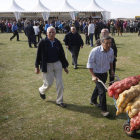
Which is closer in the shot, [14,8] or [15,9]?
[15,9]

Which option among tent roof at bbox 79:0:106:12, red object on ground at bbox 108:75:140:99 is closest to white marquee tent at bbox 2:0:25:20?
tent roof at bbox 79:0:106:12

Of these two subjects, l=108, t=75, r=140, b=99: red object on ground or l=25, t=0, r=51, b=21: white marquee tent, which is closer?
l=108, t=75, r=140, b=99: red object on ground

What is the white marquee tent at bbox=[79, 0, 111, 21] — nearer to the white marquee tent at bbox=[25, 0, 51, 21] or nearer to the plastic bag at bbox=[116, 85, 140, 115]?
the white marquee tent at bbox=[25, 0, 51, 21]

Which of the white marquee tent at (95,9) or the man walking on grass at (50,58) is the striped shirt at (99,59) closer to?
the man walking on grass at (50,58)

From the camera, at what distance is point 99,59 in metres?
4.32

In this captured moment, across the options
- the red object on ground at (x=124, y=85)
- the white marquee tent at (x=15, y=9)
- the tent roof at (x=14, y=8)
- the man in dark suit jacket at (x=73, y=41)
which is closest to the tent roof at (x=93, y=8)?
the white marquee tent at (x=15, y=9)

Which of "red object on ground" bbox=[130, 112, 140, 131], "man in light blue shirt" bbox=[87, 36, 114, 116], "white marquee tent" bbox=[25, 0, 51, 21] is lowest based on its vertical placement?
"red object on ground" bbox=[130, 112, 140, 131]

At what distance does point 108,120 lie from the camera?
4426 mm

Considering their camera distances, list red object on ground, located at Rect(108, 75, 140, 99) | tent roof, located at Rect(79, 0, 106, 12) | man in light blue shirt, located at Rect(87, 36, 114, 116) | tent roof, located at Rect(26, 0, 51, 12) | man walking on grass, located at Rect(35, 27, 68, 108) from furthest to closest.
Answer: tent roof, located at Rect(79, 0, 106, 12) → tent roof, located at Rect(26, 0, 51, 12) → man walking on grass, located at Rect(35, 27, 68, 108) → man in light blue shirt, located at Rect(87, 36, 114, 116) → red object on ground, located at Rect(108, 75, 140, 99)

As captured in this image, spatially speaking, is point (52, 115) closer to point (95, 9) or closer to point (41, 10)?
point (41, 10)

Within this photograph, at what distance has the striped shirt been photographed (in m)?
4.28

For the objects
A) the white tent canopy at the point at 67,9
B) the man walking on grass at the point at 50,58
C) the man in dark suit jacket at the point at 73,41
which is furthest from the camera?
the white tent canopy at the point at 67,9

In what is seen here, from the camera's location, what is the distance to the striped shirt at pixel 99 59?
4281mm

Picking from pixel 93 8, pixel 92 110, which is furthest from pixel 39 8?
pixel 92 110
